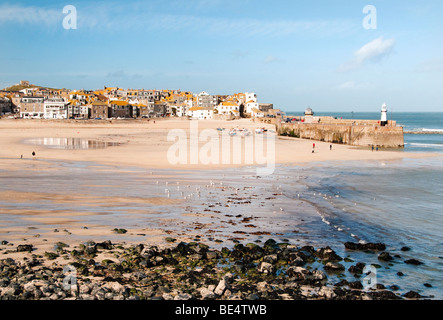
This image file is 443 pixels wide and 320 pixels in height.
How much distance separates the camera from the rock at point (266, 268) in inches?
378

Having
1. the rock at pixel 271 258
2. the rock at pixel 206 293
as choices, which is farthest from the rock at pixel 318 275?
the rock at pixel 206 293

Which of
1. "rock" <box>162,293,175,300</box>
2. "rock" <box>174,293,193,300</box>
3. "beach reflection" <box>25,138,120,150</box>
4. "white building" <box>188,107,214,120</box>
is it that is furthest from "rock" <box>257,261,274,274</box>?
"white building" <box>188,107,214,120</box>

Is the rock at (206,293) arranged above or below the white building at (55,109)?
below

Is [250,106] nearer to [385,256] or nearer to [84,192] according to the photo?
[84,192]

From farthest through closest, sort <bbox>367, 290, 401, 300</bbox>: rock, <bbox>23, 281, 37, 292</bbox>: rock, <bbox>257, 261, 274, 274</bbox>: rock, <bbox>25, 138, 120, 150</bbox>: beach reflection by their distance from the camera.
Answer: <bbox>25, 138, 120, 150</bbox>: beach reflection
<bbox>257, 261, 274, 274</bbox>: rock
<bbox>367, 290, 401, 300</bbox>: rock
<bbox>23, 281, 37, 292</bbox>: rock

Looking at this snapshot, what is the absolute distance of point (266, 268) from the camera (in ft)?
31.8

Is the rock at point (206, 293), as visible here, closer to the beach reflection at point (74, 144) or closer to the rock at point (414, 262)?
the rock at point (414, 262)

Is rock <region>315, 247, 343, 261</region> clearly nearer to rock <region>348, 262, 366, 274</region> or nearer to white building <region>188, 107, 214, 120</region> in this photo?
rock <region>348, 262, 366, 274</region>

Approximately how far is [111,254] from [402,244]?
8.99 meters

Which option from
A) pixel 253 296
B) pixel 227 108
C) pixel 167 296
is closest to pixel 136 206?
pixel 167 296

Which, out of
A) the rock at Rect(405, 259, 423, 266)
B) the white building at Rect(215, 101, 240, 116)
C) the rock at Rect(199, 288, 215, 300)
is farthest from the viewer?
the white building at Rect(215, 101, 240, 116)

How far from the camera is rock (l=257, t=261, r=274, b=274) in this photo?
31.5 feet

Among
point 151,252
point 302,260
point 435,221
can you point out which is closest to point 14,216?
point 151,252
